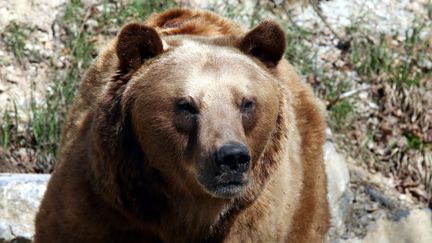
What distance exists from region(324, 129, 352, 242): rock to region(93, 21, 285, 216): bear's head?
3.15 meters

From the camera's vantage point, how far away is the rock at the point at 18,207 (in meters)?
6.90

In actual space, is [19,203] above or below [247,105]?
below

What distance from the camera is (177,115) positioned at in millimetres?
4969

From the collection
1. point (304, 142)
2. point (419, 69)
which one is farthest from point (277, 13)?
point (304, 142)

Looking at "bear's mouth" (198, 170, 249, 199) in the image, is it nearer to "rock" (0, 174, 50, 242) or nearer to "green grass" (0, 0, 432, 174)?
"rock" (0, 174, 50, 242)

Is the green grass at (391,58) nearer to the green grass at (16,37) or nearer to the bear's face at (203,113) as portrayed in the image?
the green grass at (16,37)

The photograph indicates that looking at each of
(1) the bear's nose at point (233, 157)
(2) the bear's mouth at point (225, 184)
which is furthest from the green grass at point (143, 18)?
(1) the bear's nose at point (233, 157)

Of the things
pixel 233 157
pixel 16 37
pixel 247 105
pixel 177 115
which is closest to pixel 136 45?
pixel 177 115

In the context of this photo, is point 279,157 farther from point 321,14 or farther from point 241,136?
point 321,14

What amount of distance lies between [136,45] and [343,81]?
475 cm

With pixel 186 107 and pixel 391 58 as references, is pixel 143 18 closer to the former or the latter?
pixel 391 58

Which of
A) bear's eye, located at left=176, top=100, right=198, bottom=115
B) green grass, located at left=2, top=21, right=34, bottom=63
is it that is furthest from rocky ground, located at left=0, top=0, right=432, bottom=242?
bear's eye, located at left=176, top=100, right=198, bottom=115

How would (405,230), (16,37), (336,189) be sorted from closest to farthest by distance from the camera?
(336,189) → (16,37) → (405,230)

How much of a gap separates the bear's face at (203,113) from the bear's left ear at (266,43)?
0.38ft
